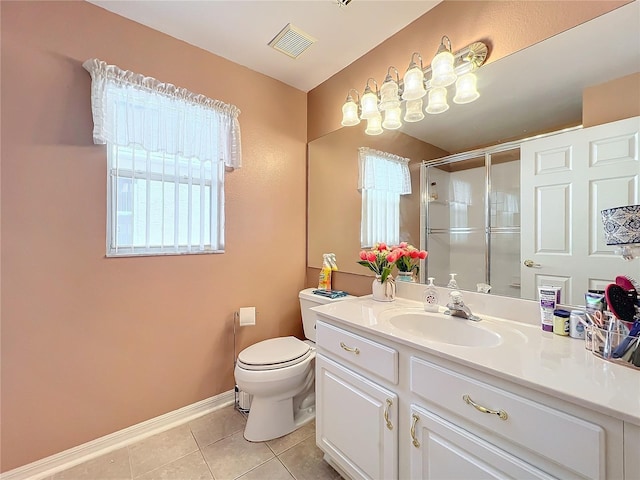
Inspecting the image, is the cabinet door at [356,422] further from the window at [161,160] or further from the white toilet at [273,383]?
the window at [161,160]

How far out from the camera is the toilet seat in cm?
156

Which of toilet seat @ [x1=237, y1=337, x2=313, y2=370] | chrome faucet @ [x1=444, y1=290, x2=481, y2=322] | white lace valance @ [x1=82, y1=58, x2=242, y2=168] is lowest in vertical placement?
toilet seat @ [x1=237, y1=337, x2=313, y2=370]

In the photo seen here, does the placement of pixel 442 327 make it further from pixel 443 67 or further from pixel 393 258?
pixel 443 67

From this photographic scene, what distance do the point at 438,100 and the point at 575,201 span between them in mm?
784

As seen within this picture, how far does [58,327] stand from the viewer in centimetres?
140

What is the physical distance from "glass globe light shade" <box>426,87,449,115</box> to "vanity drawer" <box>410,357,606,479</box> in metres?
1.26

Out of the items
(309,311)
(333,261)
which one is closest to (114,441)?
(309,311)

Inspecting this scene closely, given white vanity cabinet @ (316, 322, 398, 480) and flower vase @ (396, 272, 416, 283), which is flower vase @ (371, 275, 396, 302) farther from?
white vanity cabinet @ (316, 322, 398, 480)

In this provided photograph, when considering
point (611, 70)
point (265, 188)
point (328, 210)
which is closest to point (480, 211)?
point (611, 70)

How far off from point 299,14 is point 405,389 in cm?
191

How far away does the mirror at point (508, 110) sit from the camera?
1.03 metres

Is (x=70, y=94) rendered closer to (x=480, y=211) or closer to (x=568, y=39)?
(x=480, y=211)

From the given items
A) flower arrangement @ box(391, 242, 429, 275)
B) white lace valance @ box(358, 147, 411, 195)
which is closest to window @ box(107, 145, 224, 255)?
white lace valance @ box(358, 147, 411, 195)

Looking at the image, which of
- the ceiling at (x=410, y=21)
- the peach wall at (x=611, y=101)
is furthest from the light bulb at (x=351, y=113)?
the peach wall at (x=611, y=101)
